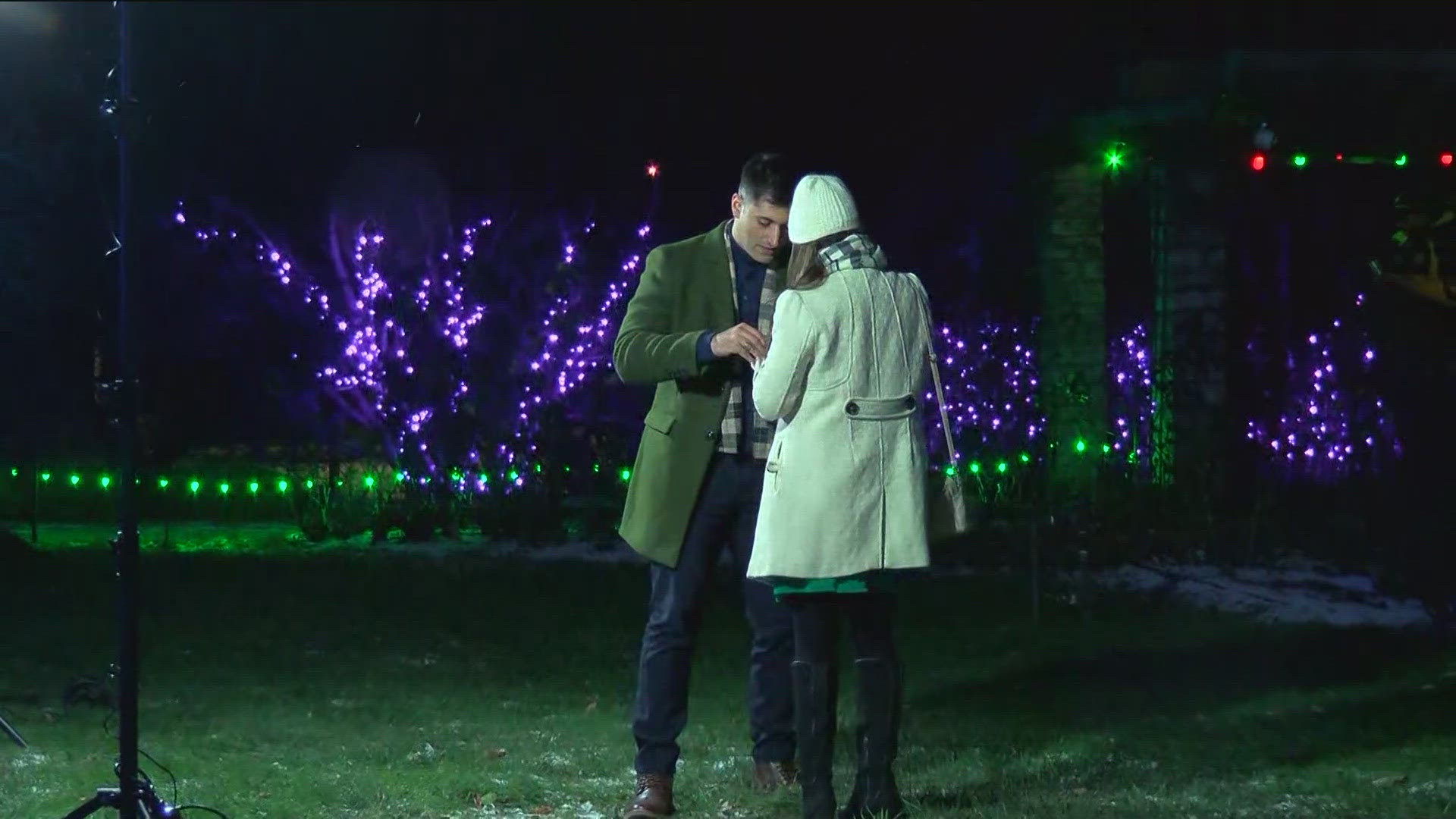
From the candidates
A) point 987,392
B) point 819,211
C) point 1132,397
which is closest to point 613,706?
point 819,211

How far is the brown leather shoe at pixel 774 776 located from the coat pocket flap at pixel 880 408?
139 centimetres

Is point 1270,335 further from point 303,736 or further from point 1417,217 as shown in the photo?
point 303,736

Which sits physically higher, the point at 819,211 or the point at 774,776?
the point at 819,211

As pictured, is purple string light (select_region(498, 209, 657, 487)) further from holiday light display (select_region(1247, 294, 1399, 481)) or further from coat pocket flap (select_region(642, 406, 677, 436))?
coat pocket flap (select_region(642, 406, 677, 436))

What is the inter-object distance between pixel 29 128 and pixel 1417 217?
31.8ft

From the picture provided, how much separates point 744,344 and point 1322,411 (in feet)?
32.6

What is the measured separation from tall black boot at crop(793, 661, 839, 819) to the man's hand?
0.85 meters

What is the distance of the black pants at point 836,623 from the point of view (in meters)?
4.97

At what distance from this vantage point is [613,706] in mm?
7402

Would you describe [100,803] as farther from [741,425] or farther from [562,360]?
[562,360]

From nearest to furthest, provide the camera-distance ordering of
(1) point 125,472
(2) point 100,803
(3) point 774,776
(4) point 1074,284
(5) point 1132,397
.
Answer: (1) point 125,472
(2) point 100,803
(3) point 774,776
(4) point 1074,284
(5) point 1132,397

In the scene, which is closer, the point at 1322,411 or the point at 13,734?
the point at 13,734

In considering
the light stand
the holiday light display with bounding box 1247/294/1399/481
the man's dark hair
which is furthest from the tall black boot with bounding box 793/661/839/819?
the holiday light display with bounding box 1247/294/1399/481

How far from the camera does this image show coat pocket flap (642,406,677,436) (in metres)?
5.44
